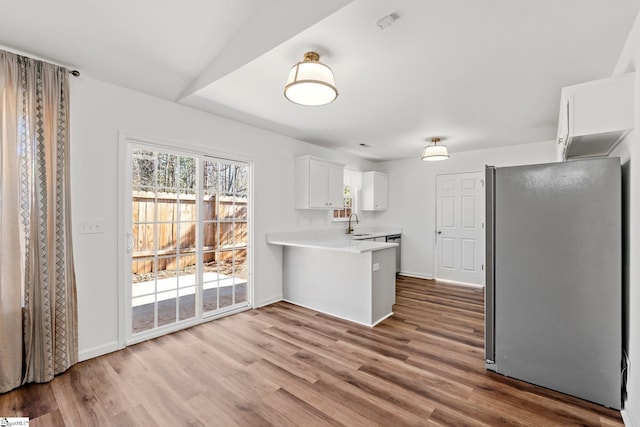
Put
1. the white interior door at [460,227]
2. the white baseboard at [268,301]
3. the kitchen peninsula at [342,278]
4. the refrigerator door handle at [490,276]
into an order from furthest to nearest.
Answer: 1. the white interior door at [460,227]
2. the white baseboard at [268,301]
3. the kitchen peninsula at [342,278]
4. the refrigerator door handle at [490,276]

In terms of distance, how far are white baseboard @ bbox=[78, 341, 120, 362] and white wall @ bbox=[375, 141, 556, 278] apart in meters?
5.01

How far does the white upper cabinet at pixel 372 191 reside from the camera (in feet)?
19.3

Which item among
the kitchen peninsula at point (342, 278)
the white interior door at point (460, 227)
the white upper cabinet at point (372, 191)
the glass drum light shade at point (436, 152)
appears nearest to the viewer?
the kitchen peninsula at point (342, 278)

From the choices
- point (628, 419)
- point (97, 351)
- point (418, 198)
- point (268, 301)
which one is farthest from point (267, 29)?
point (418, 198)

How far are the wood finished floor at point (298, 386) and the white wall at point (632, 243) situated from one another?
282 mm

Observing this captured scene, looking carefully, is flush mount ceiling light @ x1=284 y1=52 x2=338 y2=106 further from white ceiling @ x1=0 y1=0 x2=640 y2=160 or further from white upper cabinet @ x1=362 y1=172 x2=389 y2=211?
white upper cabinet @ x1=362 y1=172 x2=389 y2=211

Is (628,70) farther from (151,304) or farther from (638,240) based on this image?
(151,304)

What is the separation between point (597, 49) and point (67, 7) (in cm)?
370

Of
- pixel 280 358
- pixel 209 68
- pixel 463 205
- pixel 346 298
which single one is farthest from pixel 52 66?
pixel 463 205

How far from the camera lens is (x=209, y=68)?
2678 millimetres

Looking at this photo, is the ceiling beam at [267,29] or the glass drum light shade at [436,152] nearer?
the ceiling beam at [267,29]

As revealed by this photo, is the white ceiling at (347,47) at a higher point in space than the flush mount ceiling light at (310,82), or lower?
higher

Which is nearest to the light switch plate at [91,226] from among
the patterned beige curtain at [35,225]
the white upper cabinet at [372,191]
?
the patterned beige curtain at [35,225]

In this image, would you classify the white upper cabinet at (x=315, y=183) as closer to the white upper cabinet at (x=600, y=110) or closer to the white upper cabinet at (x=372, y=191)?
the white upper cabinet at (x=372, y=191)
